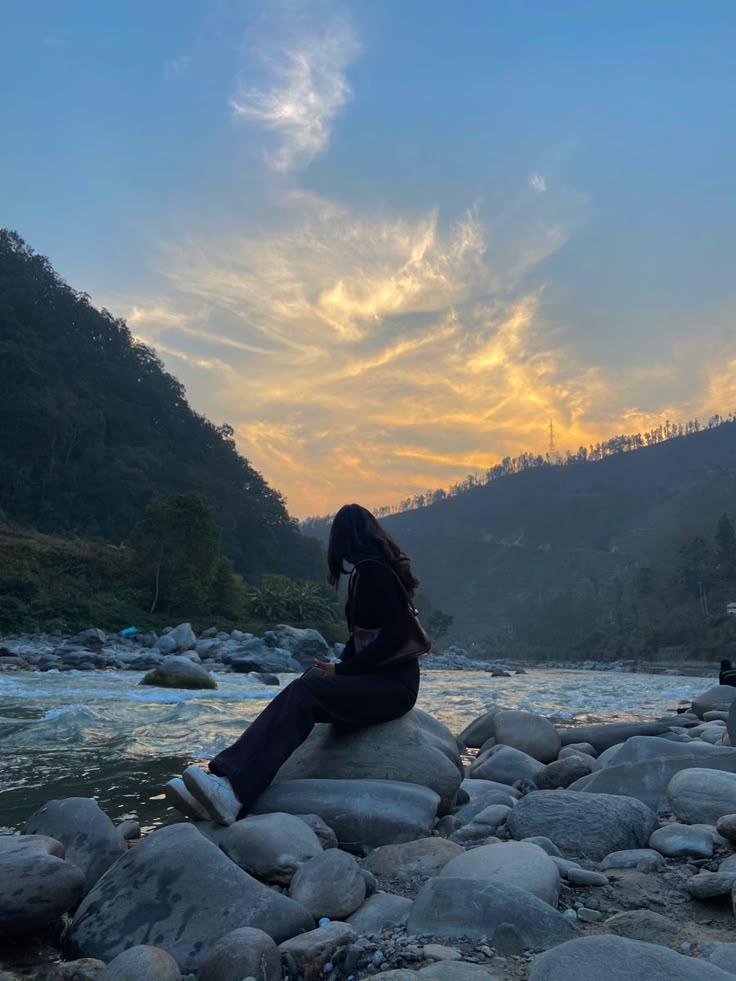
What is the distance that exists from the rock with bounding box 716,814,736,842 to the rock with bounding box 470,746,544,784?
229cm

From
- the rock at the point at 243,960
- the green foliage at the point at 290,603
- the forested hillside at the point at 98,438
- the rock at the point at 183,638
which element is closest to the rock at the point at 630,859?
the rock at the point at 243,960

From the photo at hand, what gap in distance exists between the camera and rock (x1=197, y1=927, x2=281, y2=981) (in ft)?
7.32

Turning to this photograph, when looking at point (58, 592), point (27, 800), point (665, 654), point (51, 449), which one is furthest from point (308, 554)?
point (27, 800)

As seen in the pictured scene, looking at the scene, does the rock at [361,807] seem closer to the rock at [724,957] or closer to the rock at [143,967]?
the rock at [143,967]

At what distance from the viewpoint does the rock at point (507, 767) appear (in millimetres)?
5645

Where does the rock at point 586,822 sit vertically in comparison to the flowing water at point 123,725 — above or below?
above

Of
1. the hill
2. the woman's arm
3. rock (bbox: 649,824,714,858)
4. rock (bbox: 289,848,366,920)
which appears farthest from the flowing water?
the hill

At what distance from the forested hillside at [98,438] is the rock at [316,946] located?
165ft

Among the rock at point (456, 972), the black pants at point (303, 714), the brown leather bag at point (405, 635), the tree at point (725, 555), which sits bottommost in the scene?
the rock at point (456, 972)

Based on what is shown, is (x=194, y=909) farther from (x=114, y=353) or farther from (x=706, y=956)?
(x=114, y=353)

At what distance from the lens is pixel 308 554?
6769 centimetres

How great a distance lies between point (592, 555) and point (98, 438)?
89598 millimetres

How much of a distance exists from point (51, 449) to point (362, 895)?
57370 millimetres

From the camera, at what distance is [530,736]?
662 centimetres
